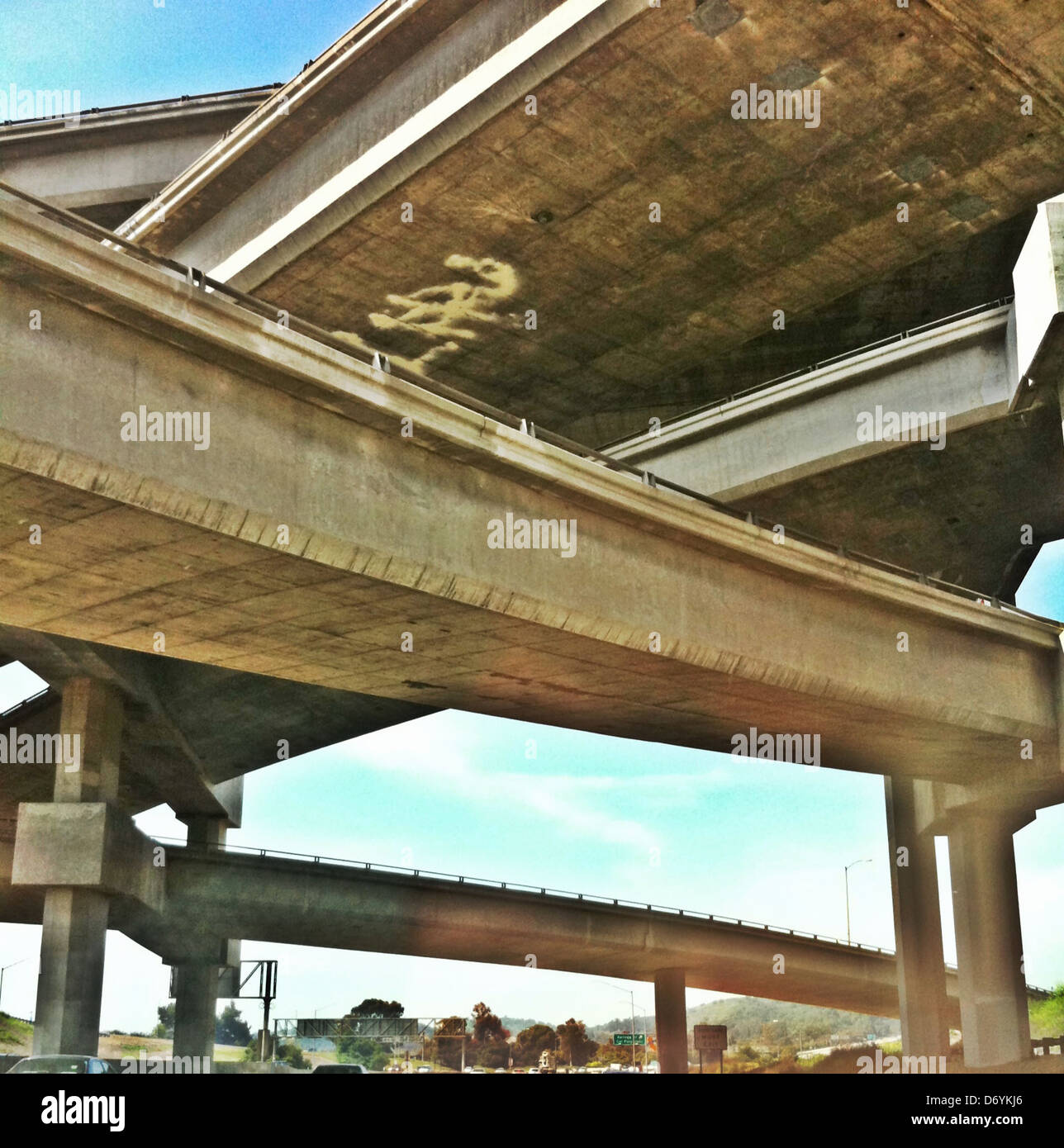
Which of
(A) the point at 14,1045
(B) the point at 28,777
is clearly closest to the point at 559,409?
(B) the point at 28,777

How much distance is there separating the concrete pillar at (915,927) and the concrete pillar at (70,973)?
84.2ft

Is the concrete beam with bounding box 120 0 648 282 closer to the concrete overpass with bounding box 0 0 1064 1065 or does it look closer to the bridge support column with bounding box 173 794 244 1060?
the concrete overpass with bounding box 0 0 1064 1065

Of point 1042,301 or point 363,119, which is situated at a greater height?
point 363,119

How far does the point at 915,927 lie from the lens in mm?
45062

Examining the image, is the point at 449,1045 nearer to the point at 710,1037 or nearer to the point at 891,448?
the point at 710,1037

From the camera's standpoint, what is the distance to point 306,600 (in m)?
19.8

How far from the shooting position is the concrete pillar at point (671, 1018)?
2564 inches

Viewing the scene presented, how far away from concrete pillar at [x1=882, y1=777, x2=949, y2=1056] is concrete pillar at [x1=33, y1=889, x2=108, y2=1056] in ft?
84.2

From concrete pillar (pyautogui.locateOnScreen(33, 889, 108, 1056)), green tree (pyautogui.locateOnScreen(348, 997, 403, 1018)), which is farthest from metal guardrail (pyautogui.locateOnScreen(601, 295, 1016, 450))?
green tree (pyautogui.locateOnScreen(348, 997, 403, 1018))

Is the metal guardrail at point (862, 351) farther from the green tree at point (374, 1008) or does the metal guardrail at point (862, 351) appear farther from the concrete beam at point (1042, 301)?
the green tree at point (374, 1008)

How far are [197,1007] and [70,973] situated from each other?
70.6ft

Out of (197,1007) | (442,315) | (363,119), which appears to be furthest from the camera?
(197,1007)

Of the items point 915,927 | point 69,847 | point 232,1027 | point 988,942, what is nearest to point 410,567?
point 69,847

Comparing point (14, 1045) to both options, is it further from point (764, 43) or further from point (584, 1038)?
point (764, 43)
